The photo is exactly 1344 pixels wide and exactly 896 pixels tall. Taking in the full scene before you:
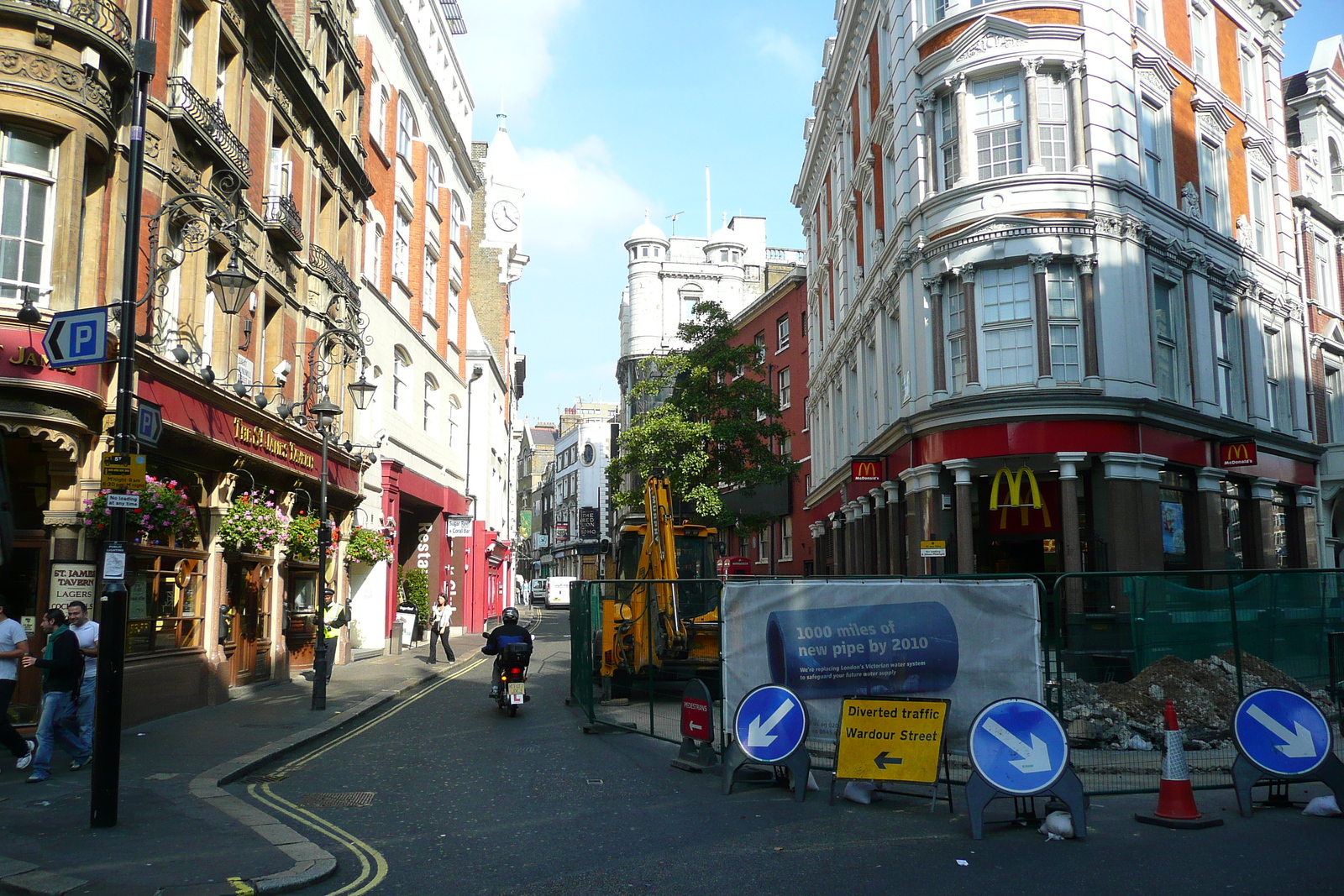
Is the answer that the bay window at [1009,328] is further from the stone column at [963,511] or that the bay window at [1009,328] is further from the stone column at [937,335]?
the stone column at [963,511]

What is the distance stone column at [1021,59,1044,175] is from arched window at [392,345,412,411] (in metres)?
18.2

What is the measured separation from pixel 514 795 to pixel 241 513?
31.1 feet

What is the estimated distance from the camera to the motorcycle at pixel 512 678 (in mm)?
16141

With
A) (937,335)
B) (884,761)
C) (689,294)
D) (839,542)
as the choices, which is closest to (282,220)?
(937,335)

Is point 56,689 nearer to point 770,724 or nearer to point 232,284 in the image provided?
point 232,284

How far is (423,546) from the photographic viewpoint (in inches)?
1412

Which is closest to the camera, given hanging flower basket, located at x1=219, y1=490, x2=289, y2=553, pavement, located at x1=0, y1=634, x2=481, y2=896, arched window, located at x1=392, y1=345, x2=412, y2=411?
pavement, located at x1=0, y1=634, x2=481, y2=896

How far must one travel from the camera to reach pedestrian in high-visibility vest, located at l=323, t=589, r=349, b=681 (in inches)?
847

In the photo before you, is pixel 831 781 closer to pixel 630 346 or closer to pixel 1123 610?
pixel 1123 610

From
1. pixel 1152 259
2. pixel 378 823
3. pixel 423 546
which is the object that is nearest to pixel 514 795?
pixel 378 823

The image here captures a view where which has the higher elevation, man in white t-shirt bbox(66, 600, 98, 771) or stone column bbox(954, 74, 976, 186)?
stone column bbox(954, 74, 976, 186)

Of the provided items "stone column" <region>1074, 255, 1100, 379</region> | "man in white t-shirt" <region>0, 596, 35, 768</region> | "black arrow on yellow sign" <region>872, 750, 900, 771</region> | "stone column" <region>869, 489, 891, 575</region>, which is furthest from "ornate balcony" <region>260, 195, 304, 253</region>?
"stone column" <region>1074, 255, 1100, 379</region>

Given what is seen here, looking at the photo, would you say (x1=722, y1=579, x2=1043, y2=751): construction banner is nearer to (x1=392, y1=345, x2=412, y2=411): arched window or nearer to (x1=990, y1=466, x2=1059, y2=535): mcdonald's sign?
(x1=990, y1=466, x2=1059, y2=535): mcdonald's sign

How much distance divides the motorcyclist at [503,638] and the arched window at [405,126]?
20.0m
